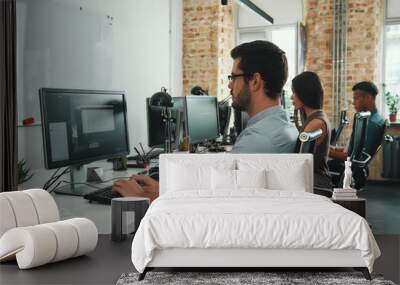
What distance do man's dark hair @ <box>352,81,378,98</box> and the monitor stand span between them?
103 inches

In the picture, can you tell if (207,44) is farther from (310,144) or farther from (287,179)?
(287,179)

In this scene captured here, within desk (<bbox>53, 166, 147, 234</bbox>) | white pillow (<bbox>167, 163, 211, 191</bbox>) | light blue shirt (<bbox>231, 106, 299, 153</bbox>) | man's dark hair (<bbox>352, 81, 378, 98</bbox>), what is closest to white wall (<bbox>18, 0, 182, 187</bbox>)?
white pillow (<bbox>167, 163, 211, 191</bbox>)

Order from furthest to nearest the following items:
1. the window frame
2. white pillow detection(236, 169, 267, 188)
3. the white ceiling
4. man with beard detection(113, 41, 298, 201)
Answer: the white ceiling → the window frame → man with beard detection(113, 41, 298, 201) → white pillow detection(236, 169, 267, 188)

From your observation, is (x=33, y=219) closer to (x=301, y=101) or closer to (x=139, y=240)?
(x=139, y=240)

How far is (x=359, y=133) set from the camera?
17.7ft

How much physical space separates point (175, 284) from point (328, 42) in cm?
280

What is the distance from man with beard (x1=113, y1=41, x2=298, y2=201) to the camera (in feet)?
17.1

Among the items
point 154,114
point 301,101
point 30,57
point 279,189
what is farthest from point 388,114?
point 30,57

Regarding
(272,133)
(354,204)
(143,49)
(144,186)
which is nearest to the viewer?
(354,204)

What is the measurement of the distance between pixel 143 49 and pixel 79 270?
2.65 metres

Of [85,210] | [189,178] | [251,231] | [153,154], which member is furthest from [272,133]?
[85,210]

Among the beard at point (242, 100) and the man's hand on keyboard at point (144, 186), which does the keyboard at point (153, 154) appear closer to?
the man's hand on keyboard at point (144, 186)

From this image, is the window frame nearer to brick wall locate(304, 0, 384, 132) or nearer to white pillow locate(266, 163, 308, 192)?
brick wall locate(304, 0, 384, 132)

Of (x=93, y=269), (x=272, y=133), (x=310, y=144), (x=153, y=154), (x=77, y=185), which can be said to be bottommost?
(x=93, y=269)
